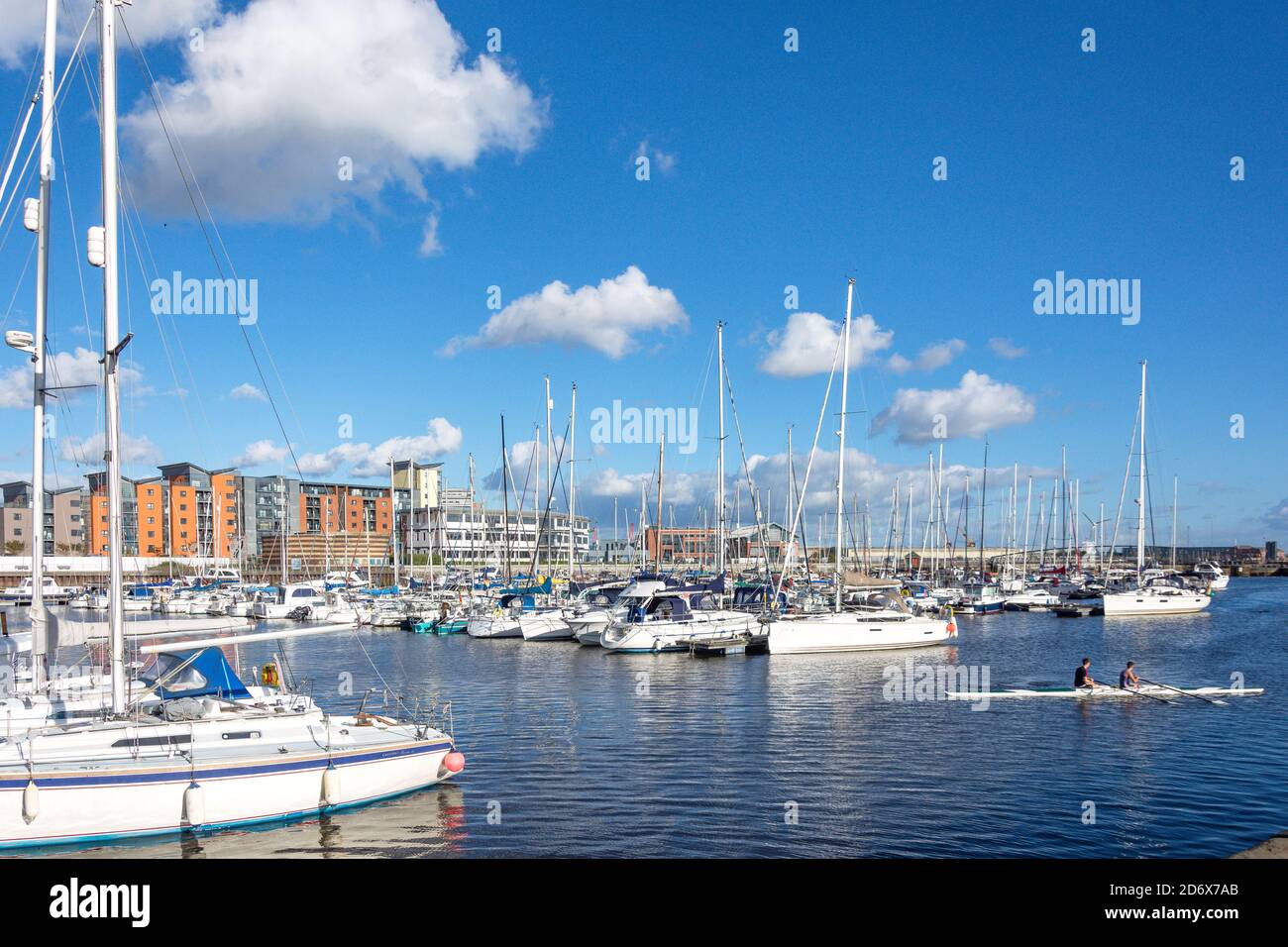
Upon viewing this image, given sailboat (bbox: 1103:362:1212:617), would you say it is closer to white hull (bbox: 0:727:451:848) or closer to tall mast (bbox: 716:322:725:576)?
tall mast (bbox: 716:322:725:576)

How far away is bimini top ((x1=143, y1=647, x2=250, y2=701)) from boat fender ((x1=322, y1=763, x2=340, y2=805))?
3.71 m

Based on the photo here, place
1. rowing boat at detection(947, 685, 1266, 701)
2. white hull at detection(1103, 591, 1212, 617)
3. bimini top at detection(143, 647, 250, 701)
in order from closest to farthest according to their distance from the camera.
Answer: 1. bimini top at detection(143, 647, 250, 701)
2. rowing boat at detection(947, 685, 1266, 701)
3. white hull at detection(1103, 591, 1212, 617)

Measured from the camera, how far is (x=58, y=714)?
68.9 feet

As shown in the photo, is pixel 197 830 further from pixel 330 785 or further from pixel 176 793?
pixel 330 785

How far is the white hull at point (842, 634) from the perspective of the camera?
5003 centimetres

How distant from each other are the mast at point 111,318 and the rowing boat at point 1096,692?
2902cm

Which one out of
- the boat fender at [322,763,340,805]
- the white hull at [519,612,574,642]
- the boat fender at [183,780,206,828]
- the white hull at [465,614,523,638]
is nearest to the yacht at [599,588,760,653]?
the white hull at [519,612,574,642]

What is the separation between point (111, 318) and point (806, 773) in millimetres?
19763

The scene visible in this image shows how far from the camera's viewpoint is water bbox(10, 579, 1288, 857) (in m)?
18.6

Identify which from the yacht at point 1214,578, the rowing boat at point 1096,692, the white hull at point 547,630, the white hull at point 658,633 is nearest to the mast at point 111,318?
the rowing boat at point 1096,692
